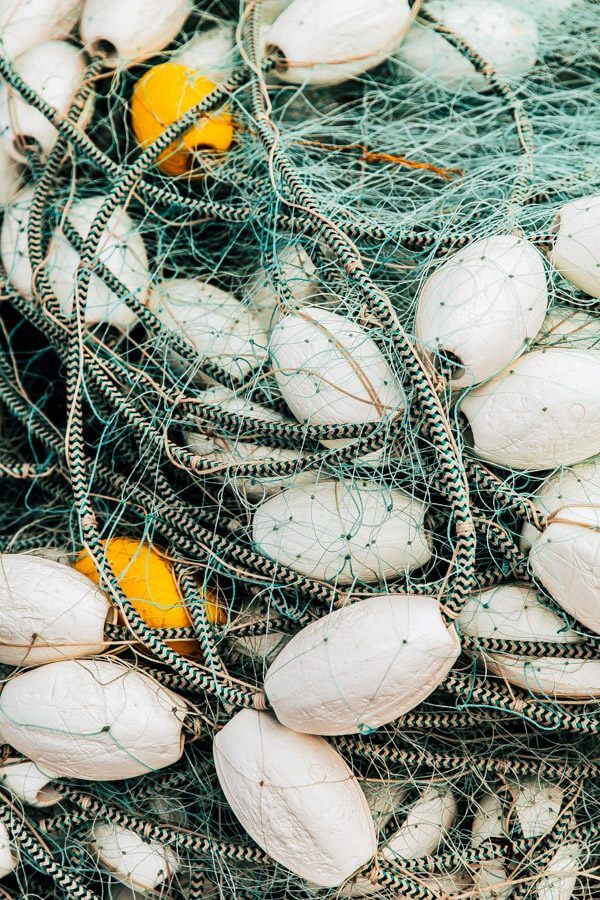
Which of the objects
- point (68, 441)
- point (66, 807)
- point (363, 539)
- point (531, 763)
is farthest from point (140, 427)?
point (531, 763)

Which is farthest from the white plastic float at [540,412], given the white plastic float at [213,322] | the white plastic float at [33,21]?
the white plastic float at [33,21]

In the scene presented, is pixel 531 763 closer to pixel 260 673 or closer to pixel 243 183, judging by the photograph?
pixel 260 673

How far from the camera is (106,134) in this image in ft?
3.58

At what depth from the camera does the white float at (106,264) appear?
973 mm

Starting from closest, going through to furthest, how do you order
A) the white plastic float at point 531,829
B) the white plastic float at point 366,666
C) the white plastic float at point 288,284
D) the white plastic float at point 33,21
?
the white plastic float at point 366,666
the white plastic float at point 531,829
the white plastic float at point 288,284
the white plastic float at point 33,21

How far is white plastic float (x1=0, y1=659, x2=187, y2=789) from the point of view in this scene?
0.81m

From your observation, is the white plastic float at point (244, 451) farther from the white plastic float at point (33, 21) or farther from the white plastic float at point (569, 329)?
the white plastic float at point (33, 21)

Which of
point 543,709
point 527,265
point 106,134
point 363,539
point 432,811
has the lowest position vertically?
point 432,811

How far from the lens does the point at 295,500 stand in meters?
0.86

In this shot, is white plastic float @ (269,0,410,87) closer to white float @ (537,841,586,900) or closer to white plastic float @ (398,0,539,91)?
white plastic float @ (398,0,539,91)

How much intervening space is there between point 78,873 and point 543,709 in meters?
0.48

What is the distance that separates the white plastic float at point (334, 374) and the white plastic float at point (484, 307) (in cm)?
5

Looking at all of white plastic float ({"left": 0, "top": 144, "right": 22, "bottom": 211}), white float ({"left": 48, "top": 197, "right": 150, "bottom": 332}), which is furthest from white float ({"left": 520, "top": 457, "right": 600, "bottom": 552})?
white plastic float ({"left": 0, "top": 144, "right": 22, "bottom": 211})

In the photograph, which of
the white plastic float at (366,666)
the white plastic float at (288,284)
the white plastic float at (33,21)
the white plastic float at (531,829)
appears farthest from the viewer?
the white plastic float at (33,21)
